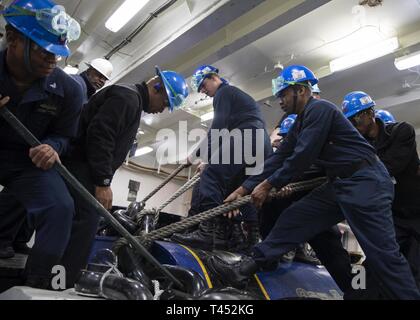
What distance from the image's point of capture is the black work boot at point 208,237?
2.73 meters

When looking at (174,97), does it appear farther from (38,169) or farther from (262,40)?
(262,40)

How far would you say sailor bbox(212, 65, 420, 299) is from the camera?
206cm

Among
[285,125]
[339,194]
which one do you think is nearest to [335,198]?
[339,194]

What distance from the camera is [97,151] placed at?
1.99m

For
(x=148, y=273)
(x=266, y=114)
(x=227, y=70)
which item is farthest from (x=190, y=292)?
(x=266, y=114)

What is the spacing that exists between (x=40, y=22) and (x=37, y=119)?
0.53 meters

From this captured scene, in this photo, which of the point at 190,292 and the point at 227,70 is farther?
the point at 227,70

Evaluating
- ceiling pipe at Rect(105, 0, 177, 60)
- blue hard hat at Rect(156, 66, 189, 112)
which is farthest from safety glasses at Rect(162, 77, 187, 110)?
ceiling pipe at Rect(105, 0, 177, 60)

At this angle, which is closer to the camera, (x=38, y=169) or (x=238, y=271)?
(x=38, y=169)

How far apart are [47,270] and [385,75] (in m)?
6.49

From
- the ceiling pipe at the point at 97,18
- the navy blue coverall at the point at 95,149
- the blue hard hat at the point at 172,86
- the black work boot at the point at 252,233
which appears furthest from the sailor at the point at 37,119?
the ceiling pipe at the point at 97,18

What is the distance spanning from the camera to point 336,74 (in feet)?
19.8

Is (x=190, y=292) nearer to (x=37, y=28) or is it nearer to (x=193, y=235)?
(x=193, y=235)

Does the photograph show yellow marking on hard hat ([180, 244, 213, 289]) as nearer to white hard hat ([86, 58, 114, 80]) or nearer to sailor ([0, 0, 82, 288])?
sailor ([0, 0, 82, 288])
